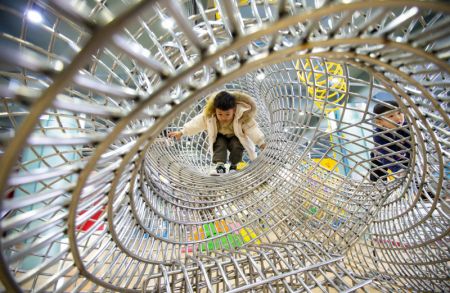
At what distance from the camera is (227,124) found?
1.26m

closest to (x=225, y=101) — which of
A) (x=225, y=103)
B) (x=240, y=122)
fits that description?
(x=225, y=103)

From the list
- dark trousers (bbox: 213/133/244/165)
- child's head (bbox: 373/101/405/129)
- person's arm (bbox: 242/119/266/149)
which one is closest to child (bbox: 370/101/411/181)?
child's head (bbox: 373/101/405/129)

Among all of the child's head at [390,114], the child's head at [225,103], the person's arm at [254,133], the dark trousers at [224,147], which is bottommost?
the dark trousers at [224,147]

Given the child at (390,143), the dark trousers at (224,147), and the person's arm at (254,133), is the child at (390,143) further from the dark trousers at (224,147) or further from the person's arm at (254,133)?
the dark trousers at (224,147)

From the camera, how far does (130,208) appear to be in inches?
20.3

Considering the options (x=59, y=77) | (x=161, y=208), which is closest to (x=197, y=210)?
(x=161, y=208)

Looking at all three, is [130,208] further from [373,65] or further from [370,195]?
[370,195]

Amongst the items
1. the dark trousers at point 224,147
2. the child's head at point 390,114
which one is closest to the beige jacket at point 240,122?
the dark trousers at point 224,147

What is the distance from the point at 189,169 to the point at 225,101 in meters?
0.45

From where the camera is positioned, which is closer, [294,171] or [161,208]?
[161,208]

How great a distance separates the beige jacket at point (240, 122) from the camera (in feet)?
3.59

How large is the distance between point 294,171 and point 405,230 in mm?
396

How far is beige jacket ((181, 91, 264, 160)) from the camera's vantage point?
1095mm

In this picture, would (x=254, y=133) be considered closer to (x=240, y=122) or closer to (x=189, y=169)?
(x=240, y=122)
